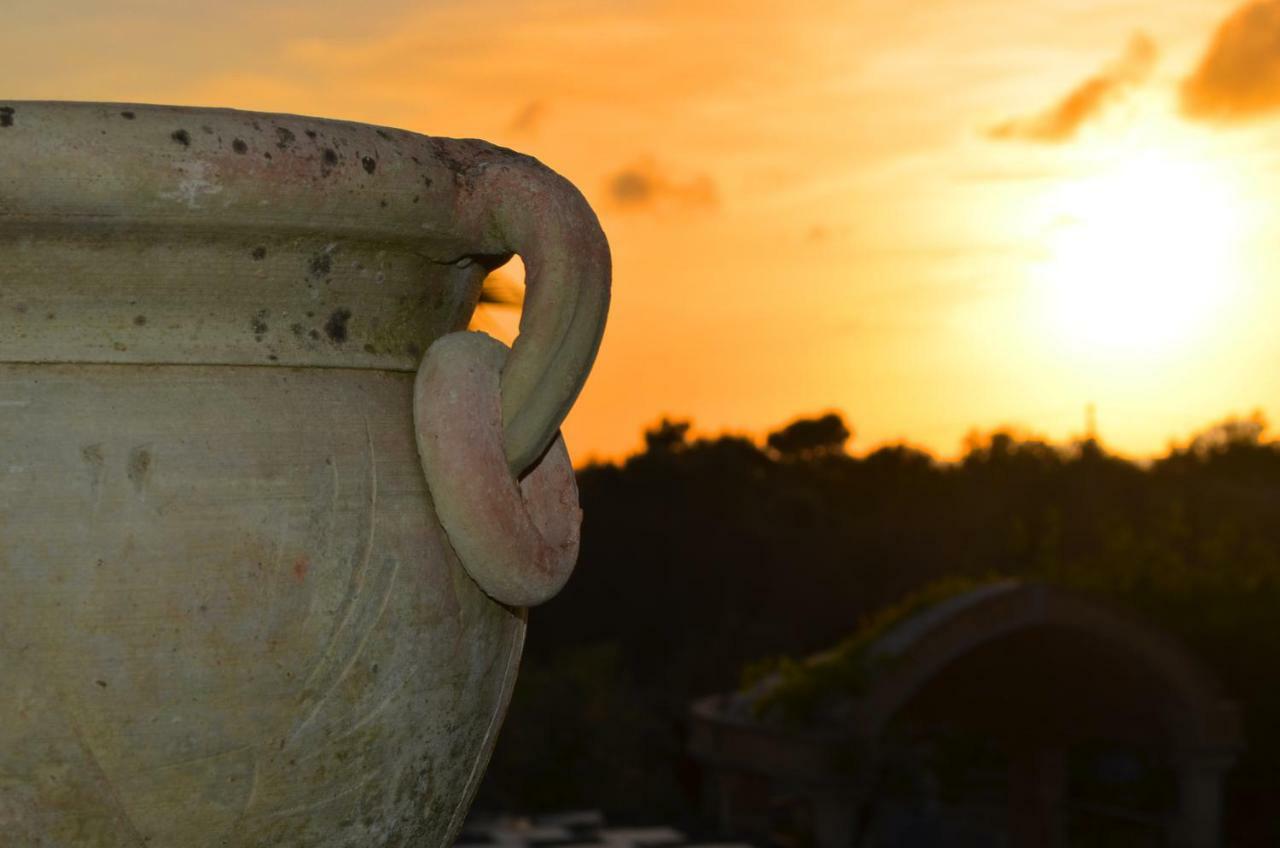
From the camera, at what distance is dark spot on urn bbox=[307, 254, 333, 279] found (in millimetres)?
2324

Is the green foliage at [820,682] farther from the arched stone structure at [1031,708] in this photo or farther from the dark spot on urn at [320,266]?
the dark spot on urn at [320,266]

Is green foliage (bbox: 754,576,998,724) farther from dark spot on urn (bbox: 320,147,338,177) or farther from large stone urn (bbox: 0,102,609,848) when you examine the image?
dark spot on urn (bbox: 320,147,338,177)

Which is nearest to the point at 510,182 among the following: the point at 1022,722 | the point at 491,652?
the point at 491,652

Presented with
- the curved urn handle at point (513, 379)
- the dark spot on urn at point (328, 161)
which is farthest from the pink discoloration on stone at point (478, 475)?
the dark spot on urn at point (328, 161)

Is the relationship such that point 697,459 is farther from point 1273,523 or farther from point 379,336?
point 379,336

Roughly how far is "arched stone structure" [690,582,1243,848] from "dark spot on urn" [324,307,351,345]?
1067 centimetres

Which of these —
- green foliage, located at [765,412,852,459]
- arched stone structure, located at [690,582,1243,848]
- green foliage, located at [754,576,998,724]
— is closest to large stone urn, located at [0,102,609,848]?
arched stone structure, located at [690,582,1243,848]

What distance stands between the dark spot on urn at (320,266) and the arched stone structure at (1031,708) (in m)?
10.7

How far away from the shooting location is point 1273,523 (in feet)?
90.1

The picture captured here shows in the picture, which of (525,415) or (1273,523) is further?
(1273,523)

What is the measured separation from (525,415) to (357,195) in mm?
389

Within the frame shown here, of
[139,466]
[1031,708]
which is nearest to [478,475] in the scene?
[139,466]

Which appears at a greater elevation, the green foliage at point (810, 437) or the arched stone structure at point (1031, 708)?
the green foliage at point (810, 437)

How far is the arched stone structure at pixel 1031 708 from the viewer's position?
509 inches
